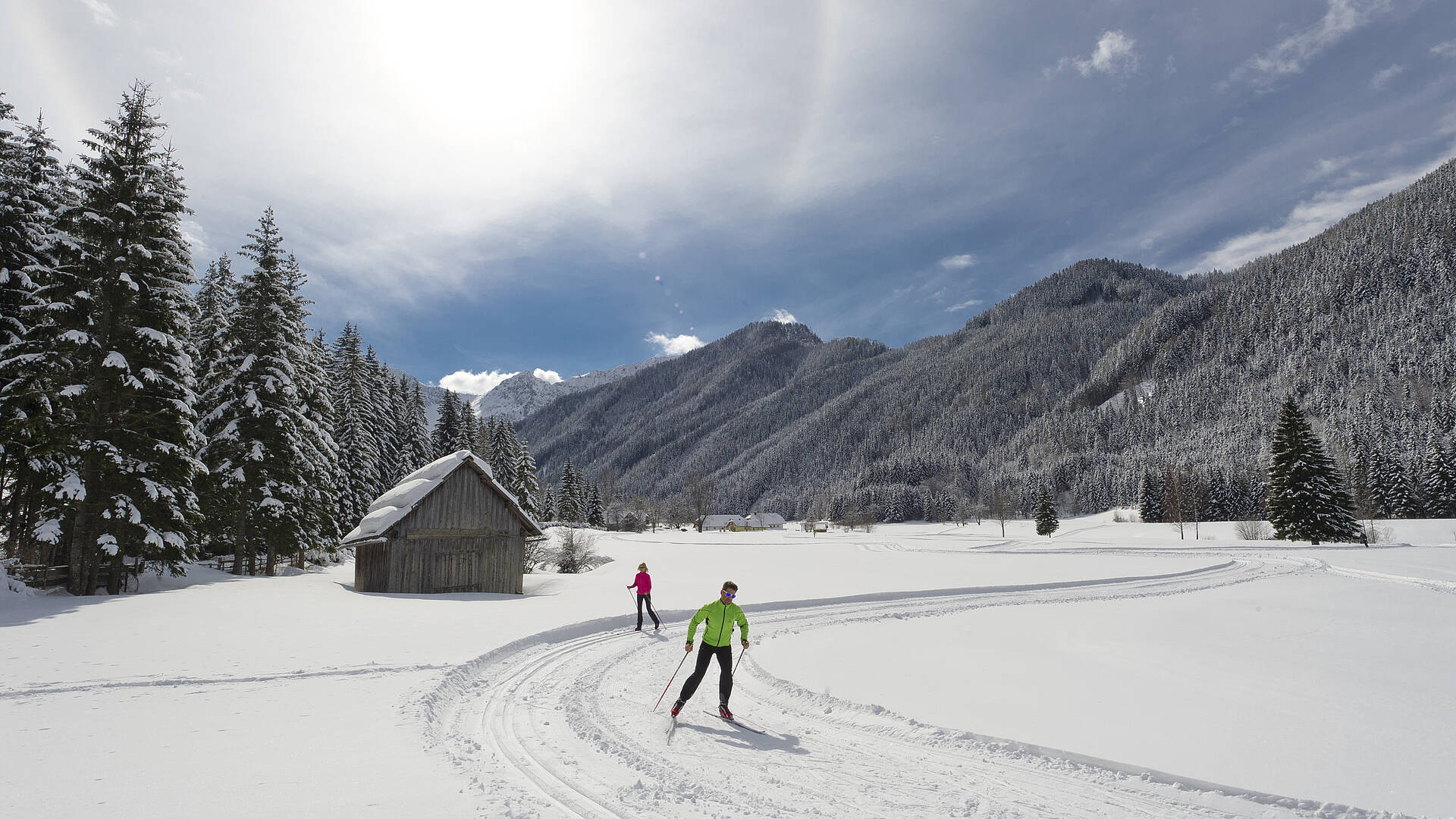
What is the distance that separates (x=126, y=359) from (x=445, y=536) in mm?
11138

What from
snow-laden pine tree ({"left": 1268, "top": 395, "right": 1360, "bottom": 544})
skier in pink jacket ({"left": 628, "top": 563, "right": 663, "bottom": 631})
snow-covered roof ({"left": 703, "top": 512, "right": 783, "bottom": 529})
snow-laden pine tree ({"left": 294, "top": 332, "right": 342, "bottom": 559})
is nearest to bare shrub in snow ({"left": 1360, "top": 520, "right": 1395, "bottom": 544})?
snow-laden pine tree ({"left": 1268, "top": 395, "right": 1360, "bottom": 544})

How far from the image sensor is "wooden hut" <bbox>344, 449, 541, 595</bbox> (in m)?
23.5

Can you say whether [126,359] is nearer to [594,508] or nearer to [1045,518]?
[594,508]

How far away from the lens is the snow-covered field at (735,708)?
19.6ft

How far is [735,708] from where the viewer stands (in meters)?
9.44

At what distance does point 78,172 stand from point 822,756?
26.4 meters

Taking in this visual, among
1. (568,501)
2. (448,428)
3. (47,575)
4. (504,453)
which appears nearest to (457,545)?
(47,575)

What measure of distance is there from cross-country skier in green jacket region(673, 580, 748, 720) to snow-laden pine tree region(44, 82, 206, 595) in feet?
60.1

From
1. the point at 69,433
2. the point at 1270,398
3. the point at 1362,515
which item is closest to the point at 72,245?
the point at 69,433

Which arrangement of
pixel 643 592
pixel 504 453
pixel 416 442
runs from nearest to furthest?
pixel 643 592, pixel 416 442, pixel 504 453

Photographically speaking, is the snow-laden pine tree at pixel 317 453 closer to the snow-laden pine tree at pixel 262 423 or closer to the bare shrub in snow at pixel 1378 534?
the snow-laden pine tree at pixel 262 423

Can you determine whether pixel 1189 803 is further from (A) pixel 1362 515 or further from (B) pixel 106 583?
(A) pixel 1362 515

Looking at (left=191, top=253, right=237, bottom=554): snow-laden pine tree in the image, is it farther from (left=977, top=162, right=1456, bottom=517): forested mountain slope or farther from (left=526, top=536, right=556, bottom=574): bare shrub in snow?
(left=977, top=162, right=1456, bottom=517): forested mountain slope

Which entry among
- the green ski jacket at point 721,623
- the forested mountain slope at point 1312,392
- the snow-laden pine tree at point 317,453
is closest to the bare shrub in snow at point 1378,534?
the forested mountain slope at point 1312,392
